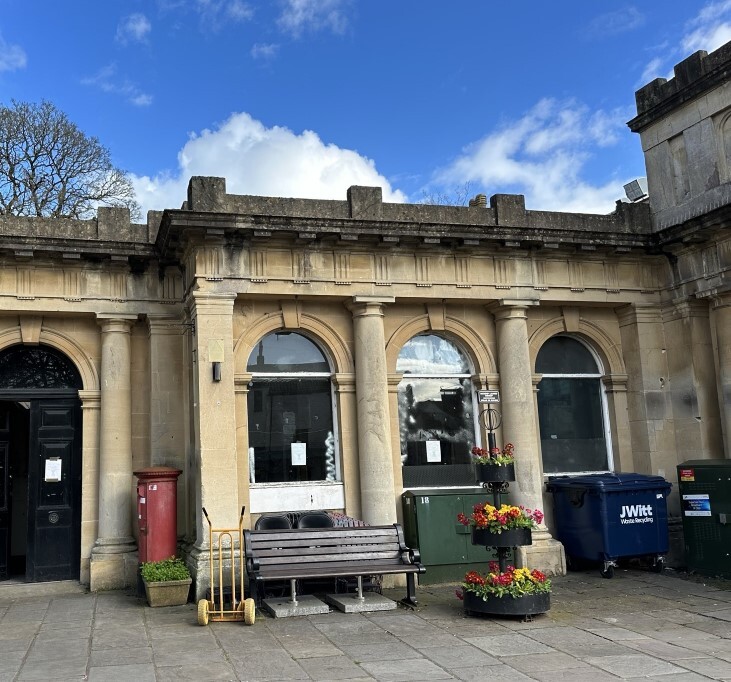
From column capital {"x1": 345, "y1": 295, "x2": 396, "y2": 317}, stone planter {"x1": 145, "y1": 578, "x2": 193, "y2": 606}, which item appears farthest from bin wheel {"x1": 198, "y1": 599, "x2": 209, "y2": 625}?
column capital {"x1": 345, "y1": 295, "x2": 396, "y2": 317}

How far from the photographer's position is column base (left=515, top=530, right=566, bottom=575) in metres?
11.5

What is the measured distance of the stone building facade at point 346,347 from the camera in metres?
11.2

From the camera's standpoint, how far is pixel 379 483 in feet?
36.9

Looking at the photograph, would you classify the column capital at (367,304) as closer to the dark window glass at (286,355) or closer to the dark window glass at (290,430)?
the dark window glass at (286,355)

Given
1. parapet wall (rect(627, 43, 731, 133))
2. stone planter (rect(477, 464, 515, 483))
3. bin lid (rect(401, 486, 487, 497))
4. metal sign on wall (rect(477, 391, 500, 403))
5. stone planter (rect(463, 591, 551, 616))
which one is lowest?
stone planter (rect(463, 591, 551, 616))

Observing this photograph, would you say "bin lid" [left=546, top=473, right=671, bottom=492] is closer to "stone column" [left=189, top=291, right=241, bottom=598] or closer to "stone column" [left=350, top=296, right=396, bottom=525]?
"stone column" [left=350, top=296, right=396, bottom=525]

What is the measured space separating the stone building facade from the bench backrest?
3.37ft

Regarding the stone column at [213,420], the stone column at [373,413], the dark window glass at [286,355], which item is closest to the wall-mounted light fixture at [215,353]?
the stone column at [213,420]

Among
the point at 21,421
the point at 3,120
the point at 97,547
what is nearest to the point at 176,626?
the point at 97,547

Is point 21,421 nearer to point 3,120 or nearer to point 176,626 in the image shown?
point 176,626

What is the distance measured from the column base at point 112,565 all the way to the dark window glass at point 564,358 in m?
7.00

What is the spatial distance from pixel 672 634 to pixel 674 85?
8.96 metres

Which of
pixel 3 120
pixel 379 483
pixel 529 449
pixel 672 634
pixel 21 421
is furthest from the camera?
pixel 3 120

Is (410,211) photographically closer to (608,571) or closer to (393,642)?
(608,571)
